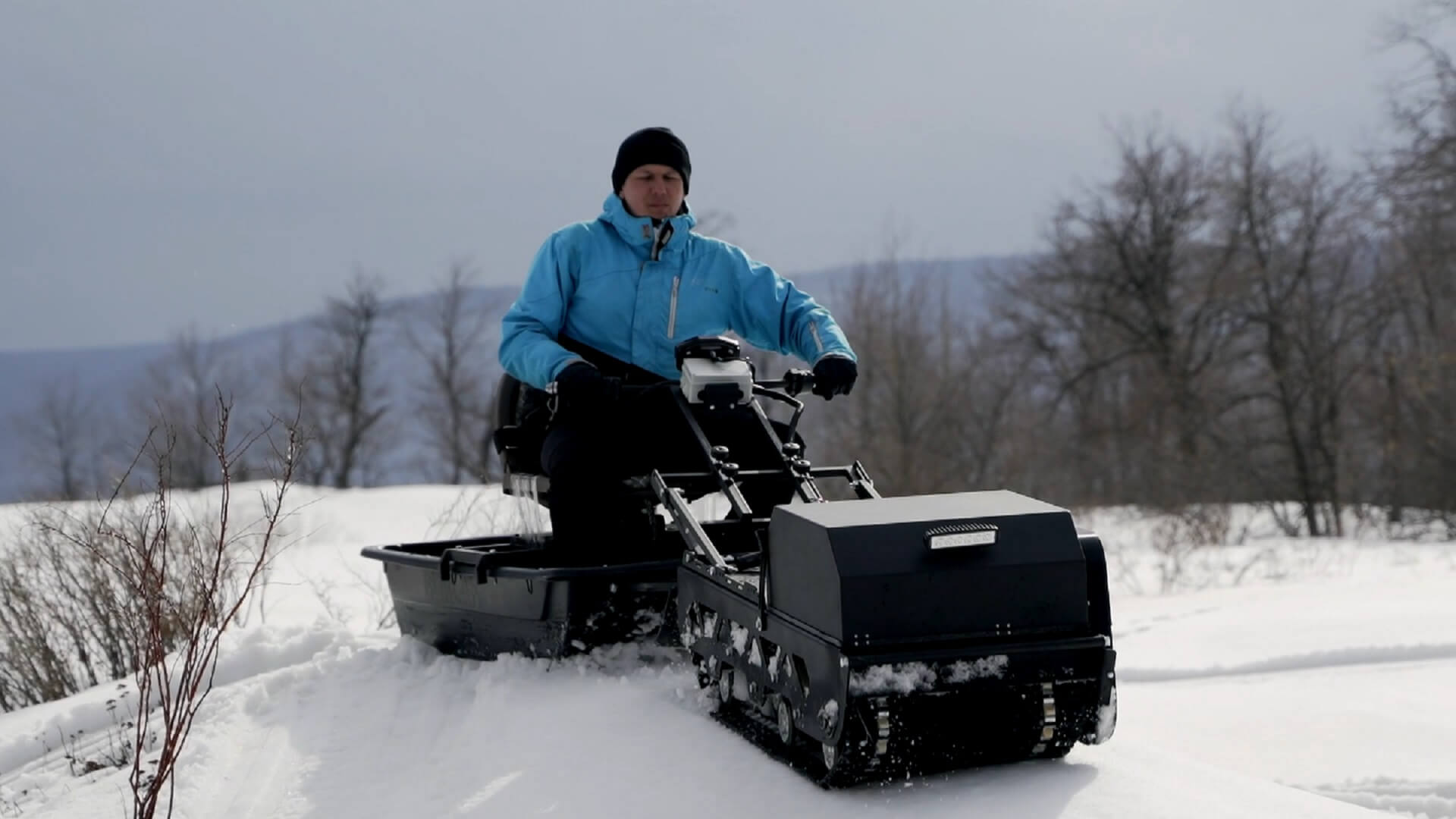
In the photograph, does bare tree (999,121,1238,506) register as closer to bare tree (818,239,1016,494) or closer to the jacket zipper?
bare tree (818,239,1016,494)

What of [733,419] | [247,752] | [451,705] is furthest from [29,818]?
[733,419]

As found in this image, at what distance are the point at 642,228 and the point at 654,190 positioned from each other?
14 centimetres

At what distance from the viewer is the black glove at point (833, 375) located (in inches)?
177

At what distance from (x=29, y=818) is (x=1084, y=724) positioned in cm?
325

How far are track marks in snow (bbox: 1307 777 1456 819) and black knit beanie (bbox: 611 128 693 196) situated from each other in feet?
A: 9.65

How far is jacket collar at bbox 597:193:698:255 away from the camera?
16.2ft

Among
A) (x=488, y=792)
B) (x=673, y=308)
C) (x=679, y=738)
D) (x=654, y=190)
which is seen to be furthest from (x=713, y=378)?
(x=488, y=792)

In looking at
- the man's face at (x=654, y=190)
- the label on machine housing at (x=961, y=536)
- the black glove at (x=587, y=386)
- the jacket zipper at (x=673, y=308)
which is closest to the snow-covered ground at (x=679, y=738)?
the label on machine housing at (x=961, y=536)

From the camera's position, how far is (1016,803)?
3.04 m

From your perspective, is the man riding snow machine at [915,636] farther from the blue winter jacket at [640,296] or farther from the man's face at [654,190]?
the man's face at [654,190]

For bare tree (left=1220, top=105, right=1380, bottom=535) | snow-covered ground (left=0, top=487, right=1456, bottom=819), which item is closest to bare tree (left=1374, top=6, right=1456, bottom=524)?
bare tree (left=1220, top=105, right=1380, bottom=535)

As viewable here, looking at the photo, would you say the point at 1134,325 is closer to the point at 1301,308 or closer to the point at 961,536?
the point at 1301,308

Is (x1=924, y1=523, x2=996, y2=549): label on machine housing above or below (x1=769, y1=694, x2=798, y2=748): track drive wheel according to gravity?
above

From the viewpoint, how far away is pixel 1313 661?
523 centimetres
